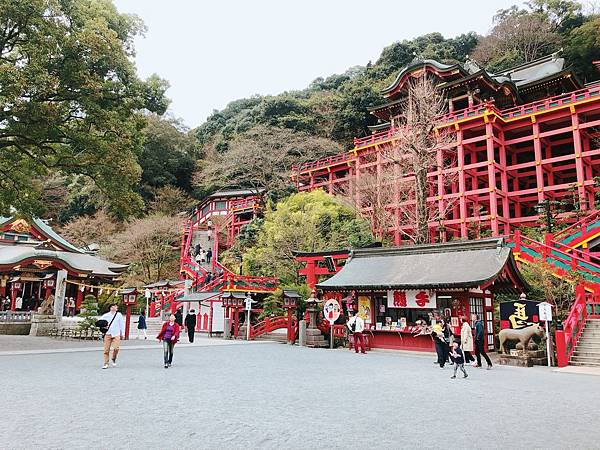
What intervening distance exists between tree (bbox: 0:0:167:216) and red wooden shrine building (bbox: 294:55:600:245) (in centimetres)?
1611

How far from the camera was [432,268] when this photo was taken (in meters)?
15.4

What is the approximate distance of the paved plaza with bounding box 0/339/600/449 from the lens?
4.68 m

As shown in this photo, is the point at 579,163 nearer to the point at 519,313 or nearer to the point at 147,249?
the point at 519,313

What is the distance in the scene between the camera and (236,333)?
2033 centimetres

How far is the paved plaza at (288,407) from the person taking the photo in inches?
184

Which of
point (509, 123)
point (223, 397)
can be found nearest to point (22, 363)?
point (223, 397)

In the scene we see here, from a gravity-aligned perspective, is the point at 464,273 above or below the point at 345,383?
above

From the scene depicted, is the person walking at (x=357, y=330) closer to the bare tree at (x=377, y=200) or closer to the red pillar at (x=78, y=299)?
the bare tree at (x=377, y=200)

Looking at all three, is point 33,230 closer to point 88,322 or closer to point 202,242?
point 88,322

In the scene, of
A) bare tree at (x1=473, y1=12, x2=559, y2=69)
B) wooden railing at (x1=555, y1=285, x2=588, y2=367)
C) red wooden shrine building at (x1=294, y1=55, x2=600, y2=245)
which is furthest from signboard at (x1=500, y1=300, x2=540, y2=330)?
bare tree at (x1=473, y1=12, x2=559, y2=69)

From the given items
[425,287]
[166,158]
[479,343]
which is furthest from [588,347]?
[166,158]

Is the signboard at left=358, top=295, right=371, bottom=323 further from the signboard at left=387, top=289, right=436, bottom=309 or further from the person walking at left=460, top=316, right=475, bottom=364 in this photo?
the person walking at left=460, top=316, right=475, bottom=364

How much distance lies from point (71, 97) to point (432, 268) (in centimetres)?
1317

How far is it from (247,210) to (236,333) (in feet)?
55.9
